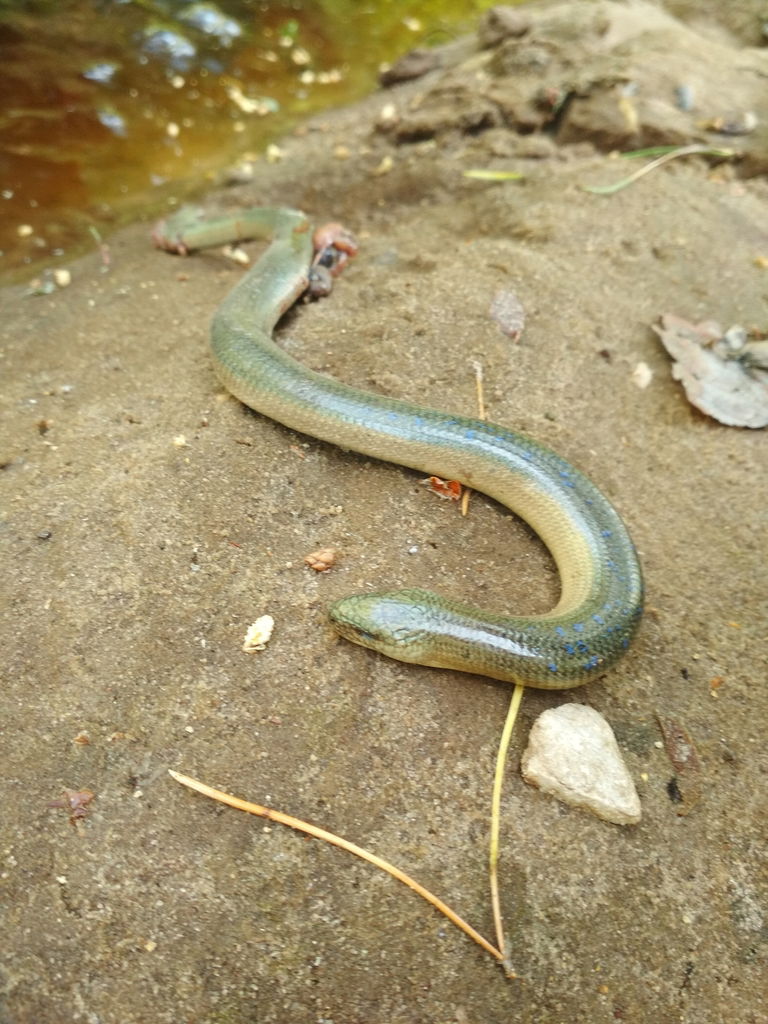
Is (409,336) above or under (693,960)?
above

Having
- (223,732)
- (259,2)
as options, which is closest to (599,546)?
(223,732)

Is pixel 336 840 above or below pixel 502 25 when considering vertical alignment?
below

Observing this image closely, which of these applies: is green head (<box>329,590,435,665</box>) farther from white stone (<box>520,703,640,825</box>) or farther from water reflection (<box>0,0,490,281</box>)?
water reflection (<box>0,0,490,281</box>)

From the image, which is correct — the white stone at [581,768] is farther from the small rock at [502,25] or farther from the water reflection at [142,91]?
the small rock at [502,25]

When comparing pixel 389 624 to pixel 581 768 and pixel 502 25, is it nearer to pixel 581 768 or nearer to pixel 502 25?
pixel 581 768

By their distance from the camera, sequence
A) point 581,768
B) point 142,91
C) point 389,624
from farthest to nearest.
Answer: point 142,91 → point 389,624 → point 581,768

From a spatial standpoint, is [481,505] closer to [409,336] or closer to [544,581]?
[544,581]

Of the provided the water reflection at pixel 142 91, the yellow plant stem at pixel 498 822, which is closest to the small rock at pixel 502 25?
the water reflection at pixel 142 91

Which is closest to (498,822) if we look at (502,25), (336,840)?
(336,840)

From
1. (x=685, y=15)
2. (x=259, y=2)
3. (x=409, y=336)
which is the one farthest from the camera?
(x=259, y=2)
